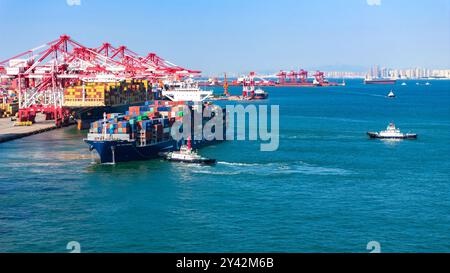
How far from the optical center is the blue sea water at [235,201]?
23547 mm

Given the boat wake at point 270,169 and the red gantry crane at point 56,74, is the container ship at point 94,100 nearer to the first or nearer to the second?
the red gantry crane at point 56,74

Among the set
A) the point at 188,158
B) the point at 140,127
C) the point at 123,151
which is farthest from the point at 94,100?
the point at 188,158

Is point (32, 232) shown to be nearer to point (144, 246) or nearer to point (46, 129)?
point (144, 246)

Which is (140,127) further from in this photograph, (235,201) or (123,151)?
(235,201)

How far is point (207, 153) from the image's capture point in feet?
167

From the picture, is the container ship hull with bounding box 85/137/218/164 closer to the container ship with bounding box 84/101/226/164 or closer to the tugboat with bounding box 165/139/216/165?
the container ship with bounding box 84/101/226/164

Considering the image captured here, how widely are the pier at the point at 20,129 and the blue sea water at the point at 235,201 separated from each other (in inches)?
349

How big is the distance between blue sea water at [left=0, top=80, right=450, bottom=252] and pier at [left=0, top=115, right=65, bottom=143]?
8873 mm

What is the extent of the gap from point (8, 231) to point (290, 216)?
12828 millimetres

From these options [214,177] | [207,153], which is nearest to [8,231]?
[214,177]

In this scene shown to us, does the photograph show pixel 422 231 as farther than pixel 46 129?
No

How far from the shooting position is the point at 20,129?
70.2 meters

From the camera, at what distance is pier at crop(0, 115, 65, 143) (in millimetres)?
63006
